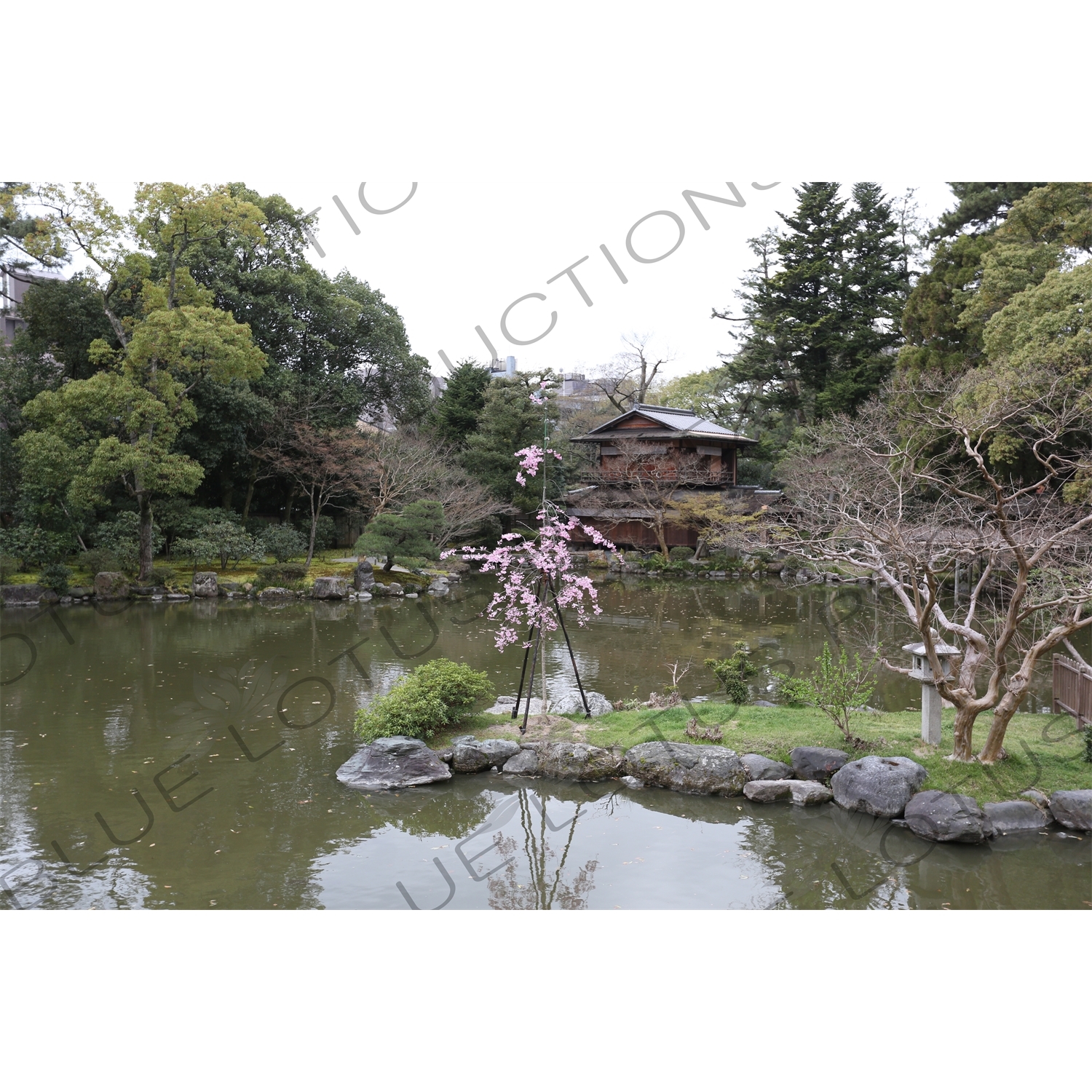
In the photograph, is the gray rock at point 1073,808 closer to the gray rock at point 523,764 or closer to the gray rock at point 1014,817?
the gray rock at point 1014,817

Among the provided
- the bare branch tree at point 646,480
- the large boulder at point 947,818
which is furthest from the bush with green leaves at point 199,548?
the large boulder at point 947,818

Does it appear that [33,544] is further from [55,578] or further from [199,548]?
[199,548]

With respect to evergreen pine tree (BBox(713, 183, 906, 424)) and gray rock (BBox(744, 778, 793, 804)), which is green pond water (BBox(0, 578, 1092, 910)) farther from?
evergreen pine tree (BBox(713, 183, 906, 424))

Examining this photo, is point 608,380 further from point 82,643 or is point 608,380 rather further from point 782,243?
point 82,643

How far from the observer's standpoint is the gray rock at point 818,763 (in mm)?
5879

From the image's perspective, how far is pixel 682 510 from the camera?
773 inches

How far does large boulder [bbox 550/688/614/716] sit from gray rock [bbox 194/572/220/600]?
9417 mm

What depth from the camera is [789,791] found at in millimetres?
5820

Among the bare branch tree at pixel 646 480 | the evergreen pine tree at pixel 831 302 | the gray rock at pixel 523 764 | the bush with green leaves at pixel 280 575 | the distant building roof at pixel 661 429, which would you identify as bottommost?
the gray rock at pixel 523 764

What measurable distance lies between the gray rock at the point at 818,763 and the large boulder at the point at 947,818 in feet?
2.03

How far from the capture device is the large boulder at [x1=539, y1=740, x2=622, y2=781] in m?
6.15

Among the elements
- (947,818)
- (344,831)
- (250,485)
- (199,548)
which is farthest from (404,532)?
(947,818)


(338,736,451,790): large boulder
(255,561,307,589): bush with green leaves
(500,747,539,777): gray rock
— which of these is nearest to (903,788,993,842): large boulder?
(500,747,539,777): gray rock

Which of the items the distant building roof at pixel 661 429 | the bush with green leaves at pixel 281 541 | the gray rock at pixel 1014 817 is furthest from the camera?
the distant building roof at pixel 661 429
